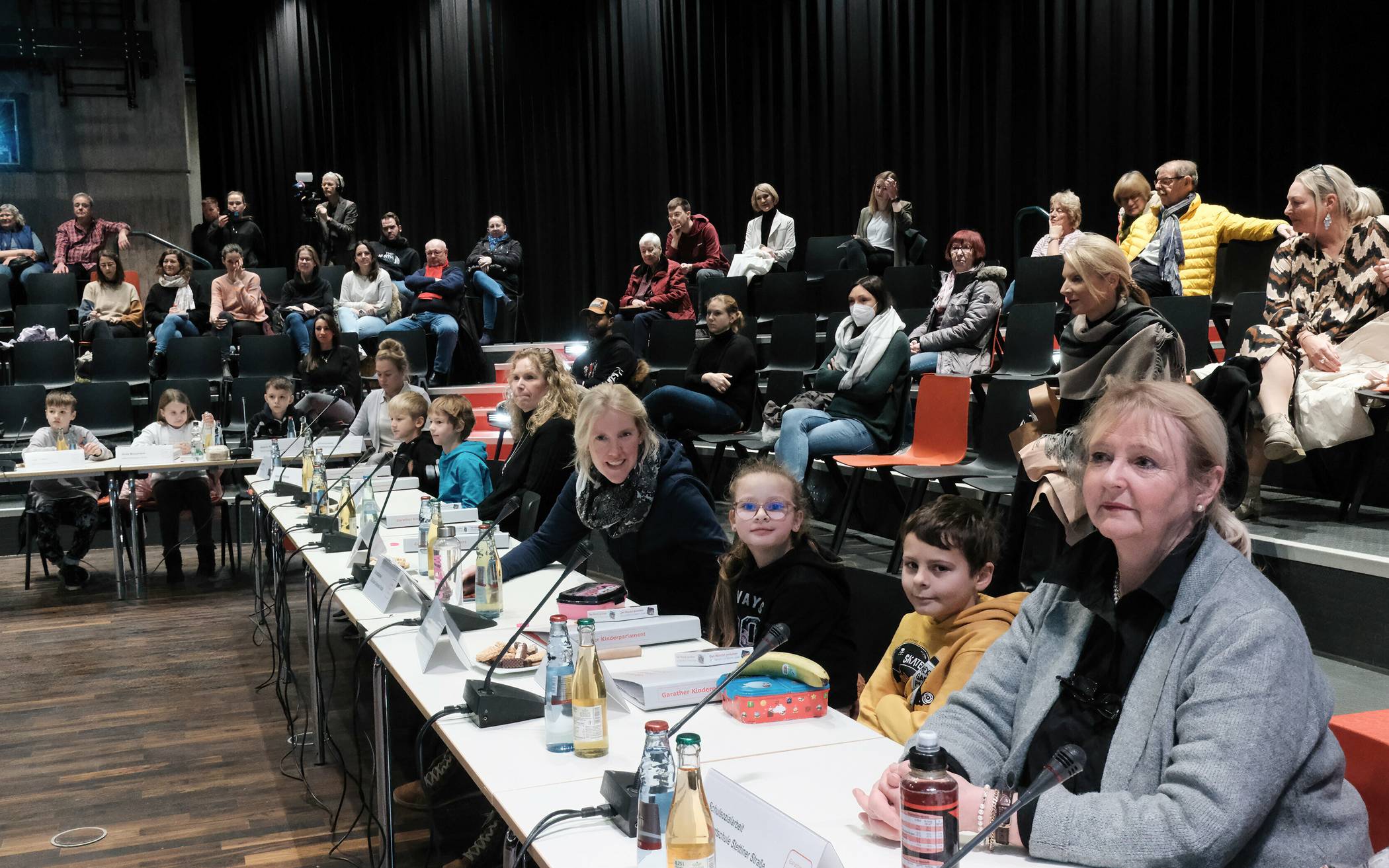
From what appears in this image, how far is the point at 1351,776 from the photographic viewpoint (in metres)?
1.62

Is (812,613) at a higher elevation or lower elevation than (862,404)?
lower

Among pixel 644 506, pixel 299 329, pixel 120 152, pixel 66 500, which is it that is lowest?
pixel 66 500

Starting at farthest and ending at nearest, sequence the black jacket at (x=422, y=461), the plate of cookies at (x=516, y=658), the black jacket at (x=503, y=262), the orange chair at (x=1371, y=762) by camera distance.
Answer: the black jacket at (x=503, y=262), the black jacket at (x=422, y=461), the plate of cookies at (x=516, y=658), the orange chair at (x=1371, y=762)

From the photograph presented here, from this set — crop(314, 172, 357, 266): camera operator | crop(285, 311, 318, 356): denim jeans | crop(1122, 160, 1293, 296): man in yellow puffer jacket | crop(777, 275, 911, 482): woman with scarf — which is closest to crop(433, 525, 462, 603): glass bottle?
crop(777, 275, 911, 482): woman with scarf

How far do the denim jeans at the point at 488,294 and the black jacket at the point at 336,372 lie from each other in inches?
Result: 62.2

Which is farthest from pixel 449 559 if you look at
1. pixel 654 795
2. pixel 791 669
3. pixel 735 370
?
pixel 735 370

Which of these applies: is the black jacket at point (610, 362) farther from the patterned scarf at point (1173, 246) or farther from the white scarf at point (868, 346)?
the patterned scarf at point (1173, 246)

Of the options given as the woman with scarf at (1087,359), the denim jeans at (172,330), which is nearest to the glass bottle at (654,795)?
the woman with scarf at (1087,359)

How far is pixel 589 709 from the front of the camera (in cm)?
174

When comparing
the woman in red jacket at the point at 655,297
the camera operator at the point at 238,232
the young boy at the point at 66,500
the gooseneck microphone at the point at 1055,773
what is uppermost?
the camera operator at the point at 238,232

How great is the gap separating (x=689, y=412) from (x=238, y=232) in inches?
266

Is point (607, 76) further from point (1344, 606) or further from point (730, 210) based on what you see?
point (1344, 606)

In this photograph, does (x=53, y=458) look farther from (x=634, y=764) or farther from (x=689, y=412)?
(x=634, y=764)

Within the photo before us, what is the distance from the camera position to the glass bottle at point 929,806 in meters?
1.22
